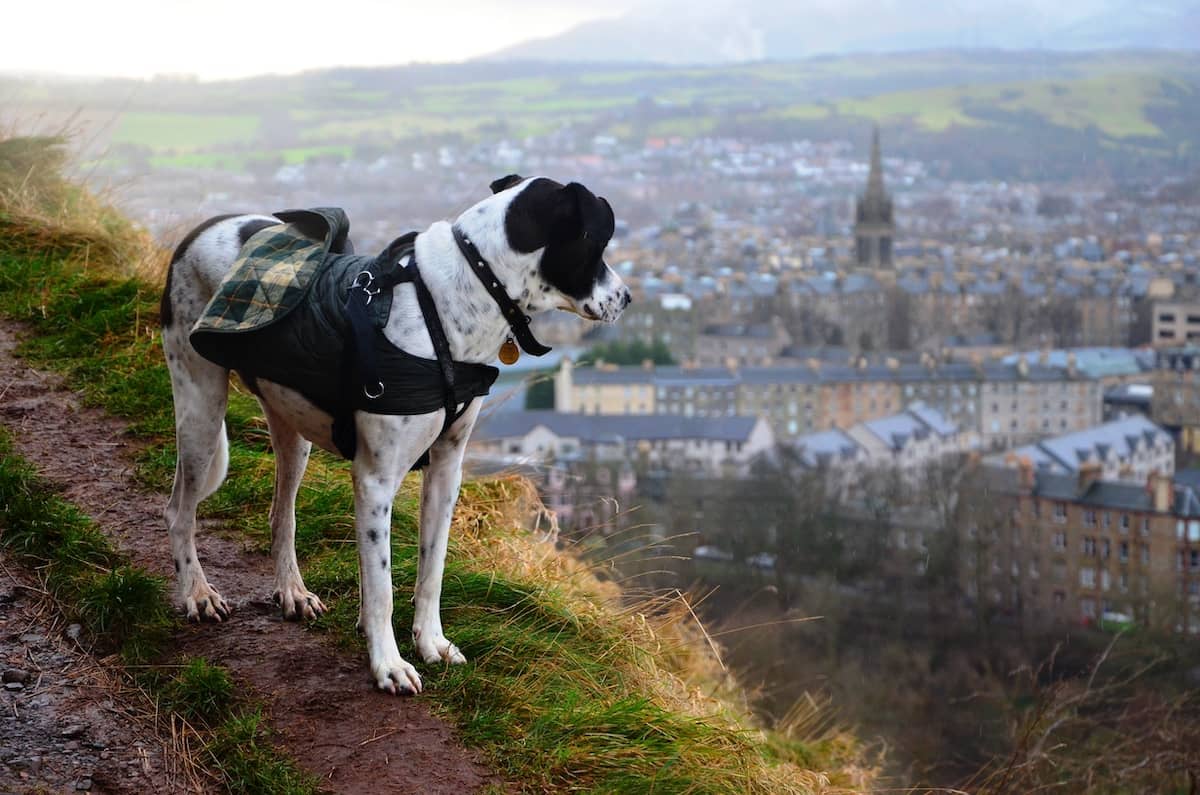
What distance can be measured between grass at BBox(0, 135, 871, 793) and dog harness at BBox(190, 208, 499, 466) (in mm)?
729

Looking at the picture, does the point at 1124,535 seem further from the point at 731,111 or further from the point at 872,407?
the point at 731,111

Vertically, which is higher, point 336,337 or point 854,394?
point 336,337

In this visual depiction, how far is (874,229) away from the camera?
9950cm

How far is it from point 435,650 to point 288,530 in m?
0.64

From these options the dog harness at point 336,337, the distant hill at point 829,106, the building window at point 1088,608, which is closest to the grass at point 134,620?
the dog harness at point 336,337

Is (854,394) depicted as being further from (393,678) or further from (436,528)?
(393,678)

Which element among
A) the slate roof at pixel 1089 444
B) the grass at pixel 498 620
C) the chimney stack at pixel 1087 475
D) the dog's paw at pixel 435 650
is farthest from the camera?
the slate roof at pixel 1089 444

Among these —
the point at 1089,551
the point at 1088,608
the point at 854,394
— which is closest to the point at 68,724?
the point at 1088,608

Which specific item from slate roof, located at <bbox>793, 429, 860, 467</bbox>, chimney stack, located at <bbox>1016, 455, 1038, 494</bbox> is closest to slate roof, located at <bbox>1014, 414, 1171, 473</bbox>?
chimney stack, located at <bbox>1016, 455, 1038, 494</bbox>

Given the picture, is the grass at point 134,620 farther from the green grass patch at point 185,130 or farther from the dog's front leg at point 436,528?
the green grass patch at point 185,130

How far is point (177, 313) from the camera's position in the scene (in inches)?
155

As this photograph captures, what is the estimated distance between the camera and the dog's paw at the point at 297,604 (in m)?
4.12

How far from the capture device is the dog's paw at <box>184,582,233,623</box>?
404 centimetres

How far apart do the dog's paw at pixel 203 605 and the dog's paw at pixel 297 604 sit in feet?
A: 0.62
